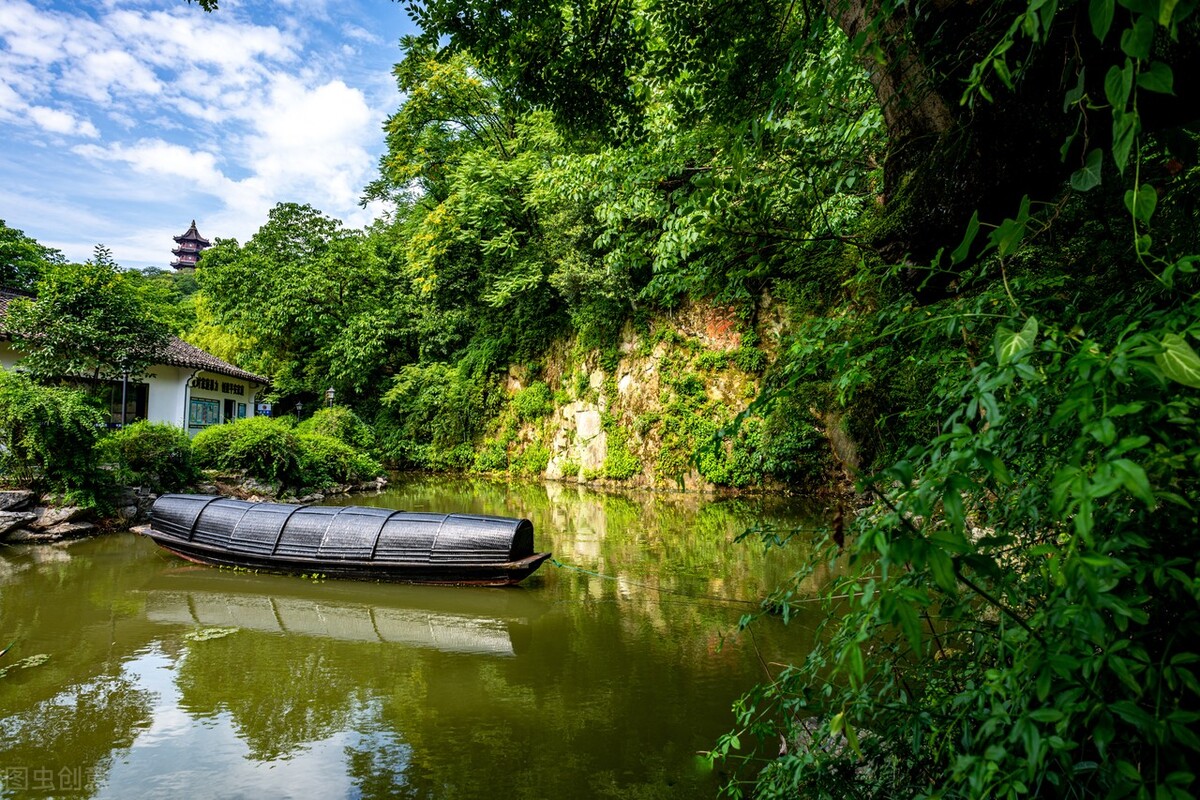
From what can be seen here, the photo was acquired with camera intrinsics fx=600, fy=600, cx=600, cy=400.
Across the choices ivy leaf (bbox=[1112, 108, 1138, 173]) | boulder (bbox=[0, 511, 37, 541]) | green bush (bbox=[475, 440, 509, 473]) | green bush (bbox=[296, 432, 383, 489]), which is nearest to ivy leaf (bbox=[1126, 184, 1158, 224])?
ivy leaf (bbox=[1112, 108, 1138, 173])

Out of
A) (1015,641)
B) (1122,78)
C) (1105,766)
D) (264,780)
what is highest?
(1122,78)

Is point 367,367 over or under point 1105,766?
over

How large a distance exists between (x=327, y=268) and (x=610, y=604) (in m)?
25.2

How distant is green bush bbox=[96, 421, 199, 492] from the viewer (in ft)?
40.6

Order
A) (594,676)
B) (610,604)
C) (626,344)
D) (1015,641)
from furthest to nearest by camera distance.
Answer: (626,344)
(610,604)
(594,676)
(1015,641)

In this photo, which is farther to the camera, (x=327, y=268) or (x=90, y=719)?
(x=327, y=268)

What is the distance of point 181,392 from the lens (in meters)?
21.4

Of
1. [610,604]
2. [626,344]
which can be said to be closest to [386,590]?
[610,604]

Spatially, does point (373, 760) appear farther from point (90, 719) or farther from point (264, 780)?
point (90, 719)

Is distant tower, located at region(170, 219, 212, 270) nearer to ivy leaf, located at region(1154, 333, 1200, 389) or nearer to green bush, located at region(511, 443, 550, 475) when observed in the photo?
green bush, located at region(511, 443, 550, 475)

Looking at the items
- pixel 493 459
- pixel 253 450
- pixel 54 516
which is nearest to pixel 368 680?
pixel 54 516

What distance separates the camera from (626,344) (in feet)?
71.6

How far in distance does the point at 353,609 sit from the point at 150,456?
29.3ft

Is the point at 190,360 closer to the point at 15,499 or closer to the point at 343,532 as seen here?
the point at 15,499
